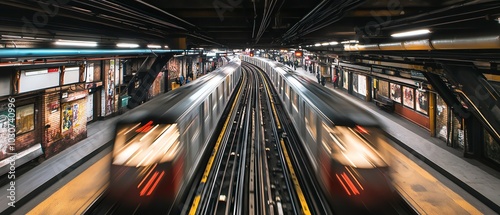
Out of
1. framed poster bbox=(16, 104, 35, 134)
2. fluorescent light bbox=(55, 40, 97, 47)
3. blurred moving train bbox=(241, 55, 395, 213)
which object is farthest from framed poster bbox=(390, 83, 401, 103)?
framed poster bbox=(16, 104, 35, 134)

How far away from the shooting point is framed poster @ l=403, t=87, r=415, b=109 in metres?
10.4

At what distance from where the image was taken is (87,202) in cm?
446

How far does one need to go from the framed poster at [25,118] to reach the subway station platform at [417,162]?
3.39 ft

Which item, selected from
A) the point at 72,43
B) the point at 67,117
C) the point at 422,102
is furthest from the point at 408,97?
the point at 67,117

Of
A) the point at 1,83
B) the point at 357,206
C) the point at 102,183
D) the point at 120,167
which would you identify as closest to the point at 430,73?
the point at 357,206

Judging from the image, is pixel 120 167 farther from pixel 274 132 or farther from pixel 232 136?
pixel 274 132

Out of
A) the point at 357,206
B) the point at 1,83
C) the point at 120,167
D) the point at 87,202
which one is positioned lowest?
the point at 87,202

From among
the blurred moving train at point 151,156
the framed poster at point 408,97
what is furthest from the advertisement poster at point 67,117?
the framed poster at point 408,97

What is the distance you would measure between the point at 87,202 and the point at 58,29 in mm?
3272

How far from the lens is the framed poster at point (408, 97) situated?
10.4 m

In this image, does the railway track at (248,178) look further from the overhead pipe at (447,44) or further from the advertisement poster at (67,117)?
the advertisement poster at (67,117)

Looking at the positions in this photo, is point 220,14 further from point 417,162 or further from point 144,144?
point 417,162

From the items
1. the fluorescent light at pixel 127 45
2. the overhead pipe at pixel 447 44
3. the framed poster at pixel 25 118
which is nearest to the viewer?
the overhead pipe at pixel 447 44

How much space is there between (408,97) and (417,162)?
508 centimetres
